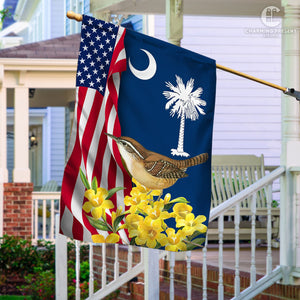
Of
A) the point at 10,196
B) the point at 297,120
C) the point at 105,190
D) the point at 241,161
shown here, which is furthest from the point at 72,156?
the point at 10,196

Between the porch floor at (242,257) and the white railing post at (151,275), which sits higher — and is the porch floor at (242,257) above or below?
below

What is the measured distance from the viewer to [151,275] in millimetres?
6004

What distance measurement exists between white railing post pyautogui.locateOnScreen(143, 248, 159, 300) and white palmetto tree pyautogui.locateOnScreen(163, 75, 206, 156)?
1622mm

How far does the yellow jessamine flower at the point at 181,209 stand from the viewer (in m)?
4.59

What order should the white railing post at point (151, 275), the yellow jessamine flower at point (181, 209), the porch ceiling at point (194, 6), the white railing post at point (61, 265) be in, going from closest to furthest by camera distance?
the yellow jessamine flower at point (181, 209) < the white railing post at point (151, 275) < the white railing post at point (61, 265) < the porch ceiling at point (194, 6)

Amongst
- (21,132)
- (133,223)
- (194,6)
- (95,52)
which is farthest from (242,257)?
(21,132)

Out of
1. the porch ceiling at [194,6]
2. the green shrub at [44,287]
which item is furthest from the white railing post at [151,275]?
the porch ceiling at [194,6]

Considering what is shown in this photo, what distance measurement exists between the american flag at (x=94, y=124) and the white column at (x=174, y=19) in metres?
3.12

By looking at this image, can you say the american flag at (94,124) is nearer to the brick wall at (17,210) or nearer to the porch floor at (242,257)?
the porch floor at (242,257)

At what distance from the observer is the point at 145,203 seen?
15.0ft

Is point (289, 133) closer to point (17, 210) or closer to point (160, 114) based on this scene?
point (160, 114)

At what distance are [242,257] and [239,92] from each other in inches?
197

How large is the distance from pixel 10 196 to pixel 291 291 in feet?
20.0

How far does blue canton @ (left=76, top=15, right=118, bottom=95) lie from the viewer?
4.54m
